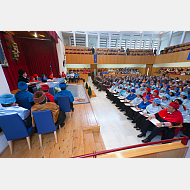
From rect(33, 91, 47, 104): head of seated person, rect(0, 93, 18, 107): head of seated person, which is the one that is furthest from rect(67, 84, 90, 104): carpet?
rect(0, 93, 18, 107): head of seated person

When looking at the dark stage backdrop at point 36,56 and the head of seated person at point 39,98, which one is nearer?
the head of seated person at point 39,98

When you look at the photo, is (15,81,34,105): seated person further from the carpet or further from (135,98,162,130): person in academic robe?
(135,98,162,130): person in academic robe

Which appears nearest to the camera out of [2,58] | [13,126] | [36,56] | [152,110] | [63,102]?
[13,126]

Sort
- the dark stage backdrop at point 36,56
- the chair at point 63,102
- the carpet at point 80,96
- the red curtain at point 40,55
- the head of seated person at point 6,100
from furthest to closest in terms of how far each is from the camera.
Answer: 1. the red curtain at point 40,55
2. the dark stage backdrop at point 36,56
3. the carpet at point 80,96
4. the chair at point 63,102
5. the head of seated person at point 6,100

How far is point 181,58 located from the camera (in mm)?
10062

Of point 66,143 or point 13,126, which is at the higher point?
point 13,126

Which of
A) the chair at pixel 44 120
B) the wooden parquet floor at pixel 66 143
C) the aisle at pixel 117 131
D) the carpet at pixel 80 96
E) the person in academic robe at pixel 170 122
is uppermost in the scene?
the chair at pixel 44 120

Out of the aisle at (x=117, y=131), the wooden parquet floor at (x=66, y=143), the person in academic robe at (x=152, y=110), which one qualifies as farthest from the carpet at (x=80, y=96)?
the person in academic robe at (x=152, y=110)

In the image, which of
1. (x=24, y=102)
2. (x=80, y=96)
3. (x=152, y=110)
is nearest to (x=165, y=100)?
(x=152, y=110)

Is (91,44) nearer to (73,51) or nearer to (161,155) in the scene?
(73,51)

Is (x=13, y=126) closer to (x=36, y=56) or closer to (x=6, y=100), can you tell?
(x=6, y=100)

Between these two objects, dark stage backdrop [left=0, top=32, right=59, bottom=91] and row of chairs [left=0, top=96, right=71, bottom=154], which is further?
dark stage backdrop [left=0, top=32, right=59, bottom=91]

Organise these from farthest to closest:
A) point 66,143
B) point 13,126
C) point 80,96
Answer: point 80,96 → point 66,143 → point 13,126

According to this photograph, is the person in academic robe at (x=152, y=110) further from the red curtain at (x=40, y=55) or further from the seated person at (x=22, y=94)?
the red curtain at (x=40, y=55)
